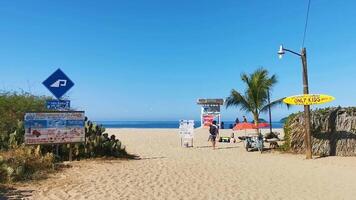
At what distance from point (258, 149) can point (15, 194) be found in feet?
43.7

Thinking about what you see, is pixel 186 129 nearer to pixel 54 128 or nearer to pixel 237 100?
pixel 237 100

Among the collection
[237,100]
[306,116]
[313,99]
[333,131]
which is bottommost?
[333,131]

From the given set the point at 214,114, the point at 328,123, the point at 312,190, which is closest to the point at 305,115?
the point at 328,123

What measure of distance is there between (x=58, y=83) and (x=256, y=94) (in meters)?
14.6

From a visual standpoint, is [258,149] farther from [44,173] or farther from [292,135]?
[44,173]

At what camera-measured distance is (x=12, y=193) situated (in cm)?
903

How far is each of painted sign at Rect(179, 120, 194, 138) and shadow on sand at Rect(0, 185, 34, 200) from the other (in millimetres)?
13849

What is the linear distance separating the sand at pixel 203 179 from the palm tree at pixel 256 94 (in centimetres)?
952

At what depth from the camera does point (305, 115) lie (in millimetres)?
17109

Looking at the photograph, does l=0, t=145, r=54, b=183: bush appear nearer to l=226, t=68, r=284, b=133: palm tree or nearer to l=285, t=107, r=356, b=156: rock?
l=285, t=107, r=356, b=156: rock

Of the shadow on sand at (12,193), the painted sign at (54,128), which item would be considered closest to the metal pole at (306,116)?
the painted sign at (54,128)

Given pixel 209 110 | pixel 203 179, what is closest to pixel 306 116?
pixel 203 179

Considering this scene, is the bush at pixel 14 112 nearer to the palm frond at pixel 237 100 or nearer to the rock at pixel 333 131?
the rock at pixel 333 131

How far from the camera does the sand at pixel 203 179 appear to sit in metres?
9.45
